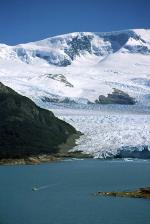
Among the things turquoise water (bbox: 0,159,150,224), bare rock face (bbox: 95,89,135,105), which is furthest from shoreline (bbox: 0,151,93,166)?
bare rock face (bbox: 95,89,135,105)

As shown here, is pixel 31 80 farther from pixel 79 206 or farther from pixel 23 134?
pixel 79 206

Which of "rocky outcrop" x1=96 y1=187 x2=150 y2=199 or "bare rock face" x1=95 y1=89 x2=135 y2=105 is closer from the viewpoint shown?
"rocky outcrop" x1=96 y1=187 x2=150 y2=199

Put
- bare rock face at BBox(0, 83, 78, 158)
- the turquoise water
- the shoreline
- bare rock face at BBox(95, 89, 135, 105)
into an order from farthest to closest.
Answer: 1. bare rock face at BBox(95, 89, 135, 105)
2. bare rock face at BBox(0, 83, 78, 158)
3. the shoreline
4. the turquoise water

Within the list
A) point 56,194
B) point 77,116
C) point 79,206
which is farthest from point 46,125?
point 79,206

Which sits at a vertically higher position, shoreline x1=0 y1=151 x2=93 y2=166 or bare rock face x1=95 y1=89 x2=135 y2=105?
bare rock face x1=95 y1=89 x2=135 y2=105

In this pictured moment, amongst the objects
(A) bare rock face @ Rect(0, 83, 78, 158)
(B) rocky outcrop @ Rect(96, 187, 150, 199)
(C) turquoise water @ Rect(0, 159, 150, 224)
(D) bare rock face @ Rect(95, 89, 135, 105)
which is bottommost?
(C) turquoise water @ Rect(0, 159, 150, 224)

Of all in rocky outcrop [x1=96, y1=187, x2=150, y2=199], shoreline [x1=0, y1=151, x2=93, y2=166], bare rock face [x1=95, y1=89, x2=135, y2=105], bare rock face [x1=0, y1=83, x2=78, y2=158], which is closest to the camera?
rocky outcrop [x1=96, y1=187, x2=150, y2=199]

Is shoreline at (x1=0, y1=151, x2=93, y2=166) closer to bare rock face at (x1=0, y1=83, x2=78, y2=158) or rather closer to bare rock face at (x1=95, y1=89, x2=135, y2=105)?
bare rock face at (x1=0, y1=83, x2=78, y2=158)
